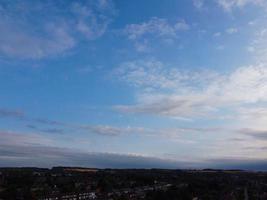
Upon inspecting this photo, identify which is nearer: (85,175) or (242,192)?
(242,192)

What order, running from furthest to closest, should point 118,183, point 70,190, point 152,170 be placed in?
point 152,170, point 118,183, point 70,190

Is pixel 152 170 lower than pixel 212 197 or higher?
higher

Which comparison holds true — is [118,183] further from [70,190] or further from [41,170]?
[41,170]

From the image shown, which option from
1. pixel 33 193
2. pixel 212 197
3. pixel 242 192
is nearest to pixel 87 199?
pixel 33 193

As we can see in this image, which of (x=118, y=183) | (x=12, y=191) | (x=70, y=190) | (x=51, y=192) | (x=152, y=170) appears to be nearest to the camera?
(x=12, y=191)

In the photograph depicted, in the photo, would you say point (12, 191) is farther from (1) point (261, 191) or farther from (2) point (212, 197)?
(1) point (261, 191)

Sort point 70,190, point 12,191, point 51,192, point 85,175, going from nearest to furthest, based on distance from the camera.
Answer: point 12,191 → point 51,192 → point 70,190 → point 85,175

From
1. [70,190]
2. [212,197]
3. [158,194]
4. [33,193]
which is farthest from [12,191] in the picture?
[212,197]

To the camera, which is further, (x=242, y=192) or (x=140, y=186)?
(x=140, y=186)

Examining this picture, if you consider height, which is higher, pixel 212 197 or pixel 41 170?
pixel 41 170
